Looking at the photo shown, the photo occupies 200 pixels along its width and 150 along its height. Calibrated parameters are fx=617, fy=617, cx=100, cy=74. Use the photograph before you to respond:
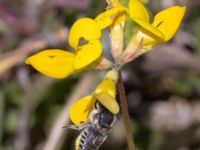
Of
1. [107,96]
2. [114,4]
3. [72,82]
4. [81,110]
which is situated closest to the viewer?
[107,96]

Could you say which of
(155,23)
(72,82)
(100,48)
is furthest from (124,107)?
(72,82)

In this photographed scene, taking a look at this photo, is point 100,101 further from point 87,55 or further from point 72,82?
point 72,82

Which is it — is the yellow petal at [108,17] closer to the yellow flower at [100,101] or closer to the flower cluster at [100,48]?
the flower cluster at [100,48]

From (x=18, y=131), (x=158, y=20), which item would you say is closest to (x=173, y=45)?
(x=18, y=131)

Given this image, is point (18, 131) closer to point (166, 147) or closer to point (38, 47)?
point (38, 47)

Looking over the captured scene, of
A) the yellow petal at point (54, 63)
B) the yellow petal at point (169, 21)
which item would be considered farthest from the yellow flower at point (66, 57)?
the yellow petal at point (169, 21)

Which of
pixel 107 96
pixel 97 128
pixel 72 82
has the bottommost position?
pixel 72 82

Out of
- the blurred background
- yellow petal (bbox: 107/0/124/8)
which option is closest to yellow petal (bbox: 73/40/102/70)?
yellow petal (bbox: 107/0/124/8)

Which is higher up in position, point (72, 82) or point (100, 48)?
point (100, 48)
